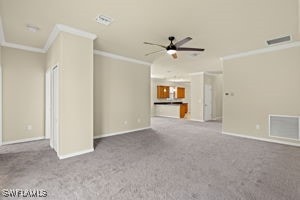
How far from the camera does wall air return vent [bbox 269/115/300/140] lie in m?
3.96

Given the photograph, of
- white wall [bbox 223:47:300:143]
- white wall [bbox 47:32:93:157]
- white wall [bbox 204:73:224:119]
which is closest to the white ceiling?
white wall [bbox 47:32:93:157]

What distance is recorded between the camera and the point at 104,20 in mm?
2857

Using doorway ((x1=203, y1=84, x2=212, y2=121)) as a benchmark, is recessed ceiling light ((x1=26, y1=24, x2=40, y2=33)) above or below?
above

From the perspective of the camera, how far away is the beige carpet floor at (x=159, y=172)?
2023mm

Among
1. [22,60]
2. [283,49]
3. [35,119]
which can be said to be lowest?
[35,119]

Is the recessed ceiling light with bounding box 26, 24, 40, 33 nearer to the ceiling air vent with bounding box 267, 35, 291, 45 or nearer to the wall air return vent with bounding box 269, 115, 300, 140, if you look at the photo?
the ceiling air vent with bounding box 267, 35, 291, 45

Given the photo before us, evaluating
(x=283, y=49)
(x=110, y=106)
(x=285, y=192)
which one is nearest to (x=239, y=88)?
(x=283, y=49)

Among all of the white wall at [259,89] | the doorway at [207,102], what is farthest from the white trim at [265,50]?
the doorway at [207,102]

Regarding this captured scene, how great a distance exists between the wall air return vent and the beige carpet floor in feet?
1.37

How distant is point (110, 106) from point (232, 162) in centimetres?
372

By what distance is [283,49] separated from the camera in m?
4.18

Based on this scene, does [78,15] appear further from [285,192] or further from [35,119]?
[285,192]

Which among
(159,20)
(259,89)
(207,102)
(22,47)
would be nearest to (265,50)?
(259,89)

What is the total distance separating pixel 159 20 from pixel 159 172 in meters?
2.72
